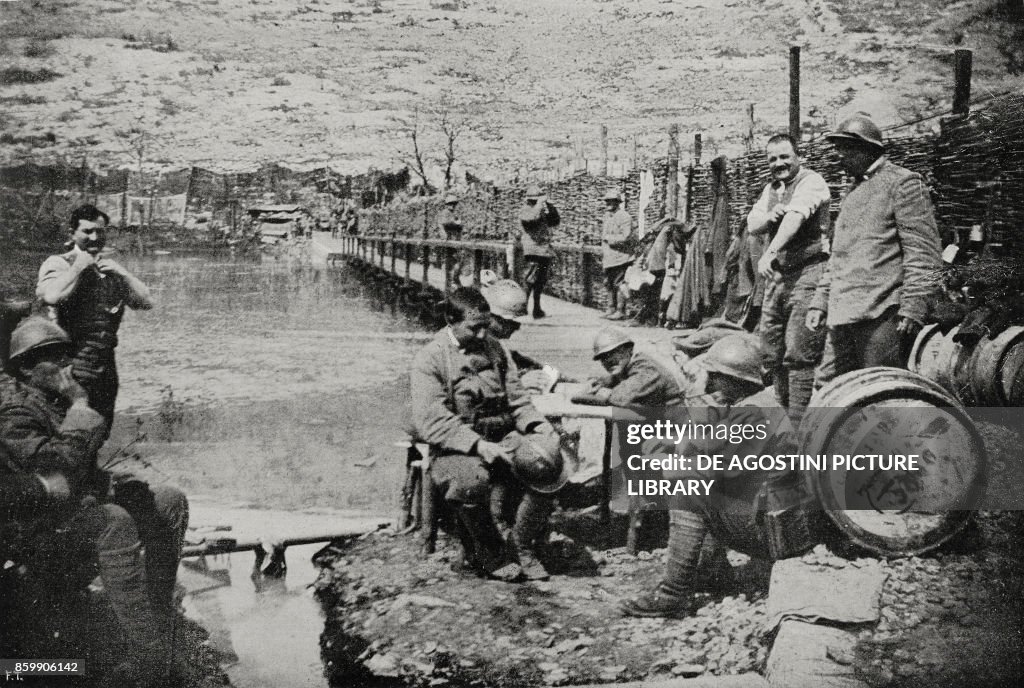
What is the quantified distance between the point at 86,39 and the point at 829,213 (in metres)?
3.47

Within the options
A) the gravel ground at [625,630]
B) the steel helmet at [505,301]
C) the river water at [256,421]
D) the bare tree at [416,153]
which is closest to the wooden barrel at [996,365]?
the gravel ground at [625,630]

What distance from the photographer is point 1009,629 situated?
11.1 ft

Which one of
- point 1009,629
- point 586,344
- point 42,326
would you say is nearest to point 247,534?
point 42,326

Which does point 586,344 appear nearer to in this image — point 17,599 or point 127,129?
point 127,129

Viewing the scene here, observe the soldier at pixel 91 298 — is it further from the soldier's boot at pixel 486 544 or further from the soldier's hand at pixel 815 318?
the soldier's hand at pixel 815 318

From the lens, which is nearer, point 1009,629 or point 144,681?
point 144,681

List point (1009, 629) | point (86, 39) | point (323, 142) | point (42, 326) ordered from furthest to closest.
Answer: point (323, 142) → point (86, 39) → point (1009, 629) → point (42, 326)

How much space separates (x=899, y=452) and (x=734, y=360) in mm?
844

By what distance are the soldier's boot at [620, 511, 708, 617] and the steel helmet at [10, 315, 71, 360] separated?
2.52 m

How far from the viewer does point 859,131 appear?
3607 millimetres

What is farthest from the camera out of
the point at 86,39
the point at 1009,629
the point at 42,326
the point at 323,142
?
the point at 323,142

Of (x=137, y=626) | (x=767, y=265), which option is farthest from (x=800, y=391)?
(x=137, y=626)

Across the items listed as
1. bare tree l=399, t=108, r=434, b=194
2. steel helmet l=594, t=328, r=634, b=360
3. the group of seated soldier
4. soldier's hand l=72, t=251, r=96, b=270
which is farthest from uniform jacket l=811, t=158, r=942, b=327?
soldier's hand l=72, t=251, r=96, b=270

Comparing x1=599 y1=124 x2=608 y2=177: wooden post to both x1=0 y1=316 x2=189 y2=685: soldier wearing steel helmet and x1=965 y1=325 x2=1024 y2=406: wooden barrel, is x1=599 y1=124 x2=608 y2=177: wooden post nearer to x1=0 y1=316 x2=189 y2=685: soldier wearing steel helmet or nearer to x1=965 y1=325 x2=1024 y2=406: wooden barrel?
x1=965 y1=325 x2=1024 y2=406: wooden barrel
